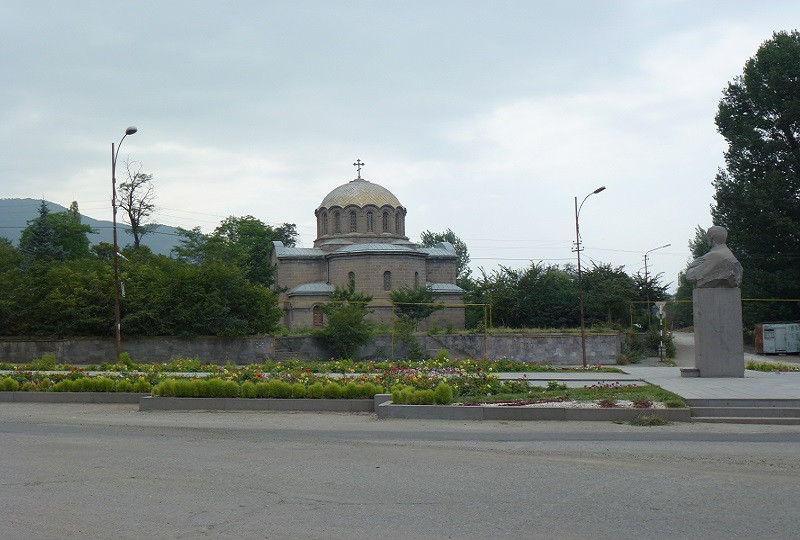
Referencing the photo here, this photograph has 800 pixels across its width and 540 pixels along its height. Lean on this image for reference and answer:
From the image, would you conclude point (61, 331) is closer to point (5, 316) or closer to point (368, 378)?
point (5, 316)

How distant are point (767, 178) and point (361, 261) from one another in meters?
23.5

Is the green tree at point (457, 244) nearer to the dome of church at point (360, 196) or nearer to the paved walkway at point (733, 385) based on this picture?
the dome of church at point (360, 196)

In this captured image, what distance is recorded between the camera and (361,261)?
159ft

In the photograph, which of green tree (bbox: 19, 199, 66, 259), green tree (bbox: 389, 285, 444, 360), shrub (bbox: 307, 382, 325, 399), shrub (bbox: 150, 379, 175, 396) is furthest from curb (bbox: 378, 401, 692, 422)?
green tree (bbox: 19, 199, 66, 259)

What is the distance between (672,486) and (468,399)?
633 centimetres

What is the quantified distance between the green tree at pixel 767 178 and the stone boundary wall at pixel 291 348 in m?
9.11

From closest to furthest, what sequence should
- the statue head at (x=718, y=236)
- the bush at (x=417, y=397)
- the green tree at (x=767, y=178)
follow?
1. the bush at (x=417, y=397)
2. the statue head at (x=718, y=236)
3. the green tree at (x=767, y=178)

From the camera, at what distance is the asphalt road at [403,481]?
600 cm

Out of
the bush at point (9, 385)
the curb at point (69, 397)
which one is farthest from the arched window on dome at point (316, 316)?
the curb at point (69, 397)

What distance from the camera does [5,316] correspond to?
3162cm

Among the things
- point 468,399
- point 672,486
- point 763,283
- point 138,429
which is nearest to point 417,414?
point 468,399

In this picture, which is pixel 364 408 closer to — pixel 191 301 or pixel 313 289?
pixel 191 301

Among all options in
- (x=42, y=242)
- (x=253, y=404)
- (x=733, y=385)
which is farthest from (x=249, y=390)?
(x=42, y=242)

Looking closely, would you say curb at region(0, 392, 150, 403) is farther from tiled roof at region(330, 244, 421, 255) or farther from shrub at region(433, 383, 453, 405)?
tiled roof at region(330, 244, 421, 255)
